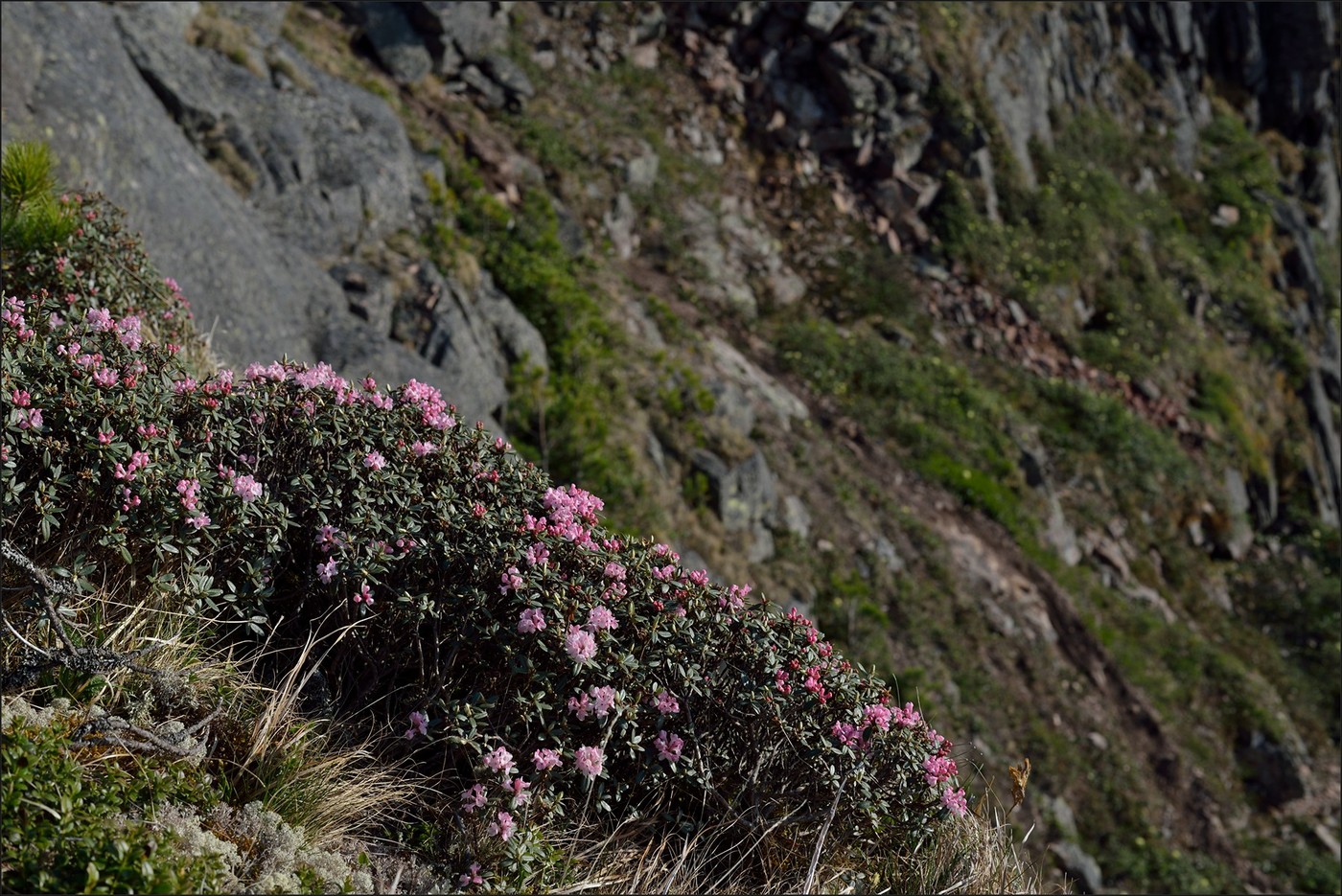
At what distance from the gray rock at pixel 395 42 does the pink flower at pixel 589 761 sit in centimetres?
1360

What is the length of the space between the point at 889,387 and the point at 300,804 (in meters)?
14.8

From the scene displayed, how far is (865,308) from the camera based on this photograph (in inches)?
738

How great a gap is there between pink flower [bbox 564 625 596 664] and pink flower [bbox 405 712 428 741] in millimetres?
568

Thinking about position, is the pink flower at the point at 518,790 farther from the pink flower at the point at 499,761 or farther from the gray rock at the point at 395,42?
the gray rock at the point at 395,42

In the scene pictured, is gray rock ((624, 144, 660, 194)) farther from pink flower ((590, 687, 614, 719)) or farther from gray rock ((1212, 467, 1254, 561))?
pink flower ((590, 687, 614, 719))

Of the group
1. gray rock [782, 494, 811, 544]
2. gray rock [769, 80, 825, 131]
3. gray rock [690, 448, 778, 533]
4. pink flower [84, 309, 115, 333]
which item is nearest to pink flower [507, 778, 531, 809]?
pink flower [84, 309, 115, 333]

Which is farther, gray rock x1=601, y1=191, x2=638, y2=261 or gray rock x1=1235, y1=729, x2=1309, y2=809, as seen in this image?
gray rock x1=601, y1=191, x2=638, y2=261

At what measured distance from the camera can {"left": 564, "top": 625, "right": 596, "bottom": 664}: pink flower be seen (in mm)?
3539

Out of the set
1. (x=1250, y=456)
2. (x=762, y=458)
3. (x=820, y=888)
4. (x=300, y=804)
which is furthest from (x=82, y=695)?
(x=1250, y=456)

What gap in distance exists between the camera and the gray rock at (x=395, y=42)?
49.5ft

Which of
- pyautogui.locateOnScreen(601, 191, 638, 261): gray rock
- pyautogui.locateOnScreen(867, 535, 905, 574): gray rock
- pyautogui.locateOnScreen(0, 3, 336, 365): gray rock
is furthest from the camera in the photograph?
pyautogui.locateOnScreen(601, 191, 638, 261): gray rock

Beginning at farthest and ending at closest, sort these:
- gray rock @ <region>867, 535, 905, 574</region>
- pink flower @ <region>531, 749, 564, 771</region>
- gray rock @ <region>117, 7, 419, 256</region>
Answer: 1. gray rock @ <region>867, 535, 905, 574</region>
2. gray rock @ <region>117, 7, 419, 256</region>
3. pink flower @ <region>531, 749, 564, 771</region>

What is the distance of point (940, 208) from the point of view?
2086 centimetres

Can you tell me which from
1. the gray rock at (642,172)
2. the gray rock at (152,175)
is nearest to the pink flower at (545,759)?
the gray rock at (152,175)
